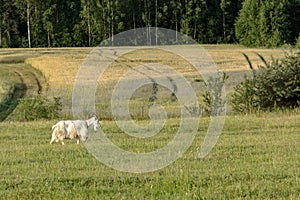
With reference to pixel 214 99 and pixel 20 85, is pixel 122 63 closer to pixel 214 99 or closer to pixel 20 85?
pixel 20 85

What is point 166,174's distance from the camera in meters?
13.6

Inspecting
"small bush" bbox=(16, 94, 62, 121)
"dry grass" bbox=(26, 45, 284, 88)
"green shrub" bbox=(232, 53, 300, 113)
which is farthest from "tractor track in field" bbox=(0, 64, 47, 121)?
"green shrub" bbox=(232, 53, 300, 113)

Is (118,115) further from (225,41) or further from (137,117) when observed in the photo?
(225,41)

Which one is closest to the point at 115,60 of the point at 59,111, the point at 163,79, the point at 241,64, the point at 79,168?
the point at 241,64

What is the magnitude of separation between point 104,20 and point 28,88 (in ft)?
177

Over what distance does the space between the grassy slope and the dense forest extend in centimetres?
8197

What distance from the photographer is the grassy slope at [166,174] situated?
11812 millimetres

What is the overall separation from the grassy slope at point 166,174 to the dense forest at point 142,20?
269 ft

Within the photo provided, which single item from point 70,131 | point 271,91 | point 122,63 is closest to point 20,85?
point 122,63

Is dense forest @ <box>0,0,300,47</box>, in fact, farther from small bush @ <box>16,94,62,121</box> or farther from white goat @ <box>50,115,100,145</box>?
white goat @ <box>50,115,100,145</box>

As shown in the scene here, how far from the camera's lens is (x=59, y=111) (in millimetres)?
33812

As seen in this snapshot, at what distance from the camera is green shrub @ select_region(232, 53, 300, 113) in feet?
111

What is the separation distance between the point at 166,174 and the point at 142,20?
99.2 m

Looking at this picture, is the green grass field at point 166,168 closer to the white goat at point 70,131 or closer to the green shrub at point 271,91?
the white goat at point 70,131
